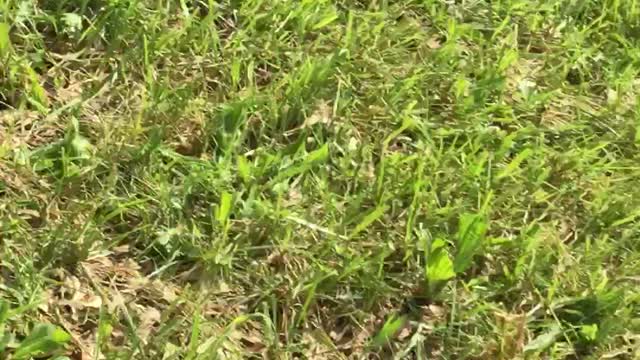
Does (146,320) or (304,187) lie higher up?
(304,187)

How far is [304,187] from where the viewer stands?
2.37 meters

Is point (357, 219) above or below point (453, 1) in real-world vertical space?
below

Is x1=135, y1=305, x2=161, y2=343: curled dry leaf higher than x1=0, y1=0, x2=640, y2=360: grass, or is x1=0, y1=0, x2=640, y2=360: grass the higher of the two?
x1=0, y1=0, x2=640, y2=360: grass

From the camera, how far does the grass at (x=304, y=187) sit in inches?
84.6

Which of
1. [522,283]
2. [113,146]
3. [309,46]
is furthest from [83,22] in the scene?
[522,283]

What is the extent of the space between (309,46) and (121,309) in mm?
903

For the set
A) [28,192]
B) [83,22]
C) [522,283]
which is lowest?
[522,283]

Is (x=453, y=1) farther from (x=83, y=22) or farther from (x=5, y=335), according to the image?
(x=5, y=335)

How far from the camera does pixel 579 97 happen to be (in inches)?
109

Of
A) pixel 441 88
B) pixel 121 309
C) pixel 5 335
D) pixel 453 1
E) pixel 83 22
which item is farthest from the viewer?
pixel 453 1

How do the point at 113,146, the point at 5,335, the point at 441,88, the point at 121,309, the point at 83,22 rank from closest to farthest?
the point at 5,335, the point at 121,309, the point at 113,146, the point at 83,22, the point at 441,88

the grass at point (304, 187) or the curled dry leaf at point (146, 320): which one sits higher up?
the grass at point (304, 187)

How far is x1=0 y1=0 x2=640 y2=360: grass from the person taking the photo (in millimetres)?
2148

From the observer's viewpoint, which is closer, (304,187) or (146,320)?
(146,320)
